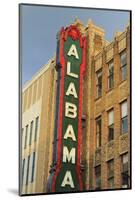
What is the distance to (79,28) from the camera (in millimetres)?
5969

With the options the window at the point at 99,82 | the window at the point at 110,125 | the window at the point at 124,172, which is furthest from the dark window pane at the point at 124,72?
the window at the point at 124,172

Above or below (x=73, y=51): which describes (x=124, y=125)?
below

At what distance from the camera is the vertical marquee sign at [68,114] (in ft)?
19.1

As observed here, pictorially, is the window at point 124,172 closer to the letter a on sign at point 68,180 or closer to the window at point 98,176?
the window at point 98,176

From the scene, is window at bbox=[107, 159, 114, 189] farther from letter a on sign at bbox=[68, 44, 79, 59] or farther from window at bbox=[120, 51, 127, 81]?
letter a on sign at bbox=[68, 44, 79, 59]

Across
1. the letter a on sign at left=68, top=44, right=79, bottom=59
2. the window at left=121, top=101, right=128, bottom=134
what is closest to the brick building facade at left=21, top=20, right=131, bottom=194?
the window at left=121, top=101, right=128, bottom=134

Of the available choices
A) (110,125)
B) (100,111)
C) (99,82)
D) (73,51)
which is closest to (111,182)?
(110,125)

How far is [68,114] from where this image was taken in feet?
19.3

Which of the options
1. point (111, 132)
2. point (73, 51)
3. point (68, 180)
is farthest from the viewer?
point (111, 132)

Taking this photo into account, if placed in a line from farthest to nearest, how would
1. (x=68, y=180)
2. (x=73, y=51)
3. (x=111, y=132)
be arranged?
(x=111, y=132), (x=73, y=51), (x=68, y=180)

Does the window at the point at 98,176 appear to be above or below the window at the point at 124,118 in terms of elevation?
below

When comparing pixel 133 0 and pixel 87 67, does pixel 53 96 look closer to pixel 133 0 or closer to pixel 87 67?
pixel 87 67

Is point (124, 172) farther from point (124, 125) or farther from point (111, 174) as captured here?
point (124, 125)

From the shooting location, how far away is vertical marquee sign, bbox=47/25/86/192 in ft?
19.1
